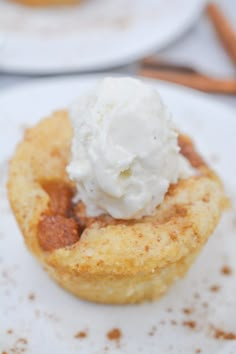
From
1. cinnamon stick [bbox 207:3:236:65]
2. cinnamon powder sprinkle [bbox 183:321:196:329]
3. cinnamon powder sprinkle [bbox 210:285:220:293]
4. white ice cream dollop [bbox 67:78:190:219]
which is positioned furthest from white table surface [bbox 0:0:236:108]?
cinnamon powder sprinkle [bbox 183:321:196:329]

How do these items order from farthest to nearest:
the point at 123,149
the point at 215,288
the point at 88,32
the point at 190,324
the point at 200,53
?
the point at 200,53 < the point at 88,32 < the point at 215,288 < the point at 190,324 < the point at 123,149

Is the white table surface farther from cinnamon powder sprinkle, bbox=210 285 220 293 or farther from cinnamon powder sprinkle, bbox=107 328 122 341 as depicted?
cinnamon powder sprinkle, bbox=107 328 122 341

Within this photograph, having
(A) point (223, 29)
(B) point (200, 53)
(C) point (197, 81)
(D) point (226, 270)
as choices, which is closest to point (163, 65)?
(C) point (197, 81)

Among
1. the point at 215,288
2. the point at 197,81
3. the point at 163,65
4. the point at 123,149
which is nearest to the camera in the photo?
the point at 123,149

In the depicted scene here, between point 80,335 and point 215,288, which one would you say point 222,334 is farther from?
point 80,335

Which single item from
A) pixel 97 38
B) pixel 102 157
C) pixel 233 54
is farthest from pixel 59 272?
pixel 233 54

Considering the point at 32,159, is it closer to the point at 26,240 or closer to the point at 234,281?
the point at 26,240

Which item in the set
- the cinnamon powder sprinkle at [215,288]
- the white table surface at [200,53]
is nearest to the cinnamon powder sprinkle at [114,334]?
the cinnamon powder sprinkle at [215,288]

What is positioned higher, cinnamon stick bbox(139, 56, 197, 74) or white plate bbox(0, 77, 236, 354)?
cinnamon stick bbox(139, 56, 197, 74)
